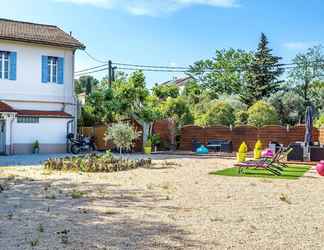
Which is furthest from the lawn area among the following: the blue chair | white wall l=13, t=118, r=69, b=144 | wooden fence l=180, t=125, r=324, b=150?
white wall l=13, t=118, r=69, b=144

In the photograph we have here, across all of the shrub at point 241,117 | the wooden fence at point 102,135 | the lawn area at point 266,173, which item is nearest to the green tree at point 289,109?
the shrub at point 241,117

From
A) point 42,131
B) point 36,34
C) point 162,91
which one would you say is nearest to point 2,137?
point 42,131

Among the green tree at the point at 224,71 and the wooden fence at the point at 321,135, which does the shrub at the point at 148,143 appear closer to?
the wooden fence at the point at 321,135

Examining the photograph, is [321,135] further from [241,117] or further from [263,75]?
[263,75]

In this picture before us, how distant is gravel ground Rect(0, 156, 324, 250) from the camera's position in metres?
6.33

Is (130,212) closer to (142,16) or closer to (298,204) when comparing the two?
(298,204)

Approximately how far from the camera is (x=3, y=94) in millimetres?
25188

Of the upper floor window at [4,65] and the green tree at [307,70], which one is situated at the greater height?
the green tree at [307,70]

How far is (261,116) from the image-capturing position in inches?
1289

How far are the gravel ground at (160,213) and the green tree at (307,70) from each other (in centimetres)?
4140

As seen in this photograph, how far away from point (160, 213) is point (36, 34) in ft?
68.8

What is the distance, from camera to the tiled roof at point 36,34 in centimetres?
2538

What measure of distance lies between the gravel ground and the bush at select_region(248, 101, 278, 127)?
63.1 ft

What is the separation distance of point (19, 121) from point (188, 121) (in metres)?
12.9
